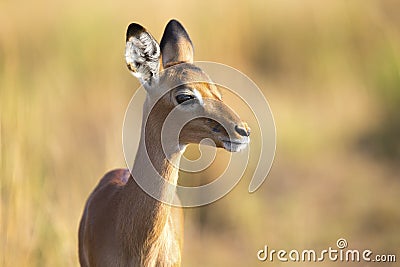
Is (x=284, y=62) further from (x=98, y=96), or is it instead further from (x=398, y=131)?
(x=98, y=96)

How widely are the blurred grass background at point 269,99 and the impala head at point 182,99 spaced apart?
279 cm

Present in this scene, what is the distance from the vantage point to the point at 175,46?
6.23m

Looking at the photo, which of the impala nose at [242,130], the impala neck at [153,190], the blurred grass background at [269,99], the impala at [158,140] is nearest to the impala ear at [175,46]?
the impala at [158,140]

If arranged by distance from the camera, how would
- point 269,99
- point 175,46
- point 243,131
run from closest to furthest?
point 243,131
point 175,46
point 269,99

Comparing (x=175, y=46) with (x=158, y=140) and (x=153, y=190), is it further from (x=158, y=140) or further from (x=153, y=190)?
(x=153, y=190)

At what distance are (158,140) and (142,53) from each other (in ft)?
1.64

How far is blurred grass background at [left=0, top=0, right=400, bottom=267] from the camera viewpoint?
9.55m

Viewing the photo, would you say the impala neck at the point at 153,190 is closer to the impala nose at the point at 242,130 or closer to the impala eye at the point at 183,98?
the impala eye at the point at 183,98

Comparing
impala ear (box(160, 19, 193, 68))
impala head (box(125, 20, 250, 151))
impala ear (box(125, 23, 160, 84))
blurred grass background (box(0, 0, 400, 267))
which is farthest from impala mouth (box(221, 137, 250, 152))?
blurred grass background (box(0, 0, 400, 267))

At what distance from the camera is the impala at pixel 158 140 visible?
18.2ft

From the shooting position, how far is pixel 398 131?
11117mm

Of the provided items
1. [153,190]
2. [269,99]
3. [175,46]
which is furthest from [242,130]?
[269,99]

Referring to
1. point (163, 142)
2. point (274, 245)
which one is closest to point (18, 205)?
point (163, 142)

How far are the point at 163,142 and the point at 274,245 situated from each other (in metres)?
3.74
